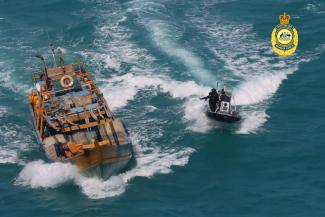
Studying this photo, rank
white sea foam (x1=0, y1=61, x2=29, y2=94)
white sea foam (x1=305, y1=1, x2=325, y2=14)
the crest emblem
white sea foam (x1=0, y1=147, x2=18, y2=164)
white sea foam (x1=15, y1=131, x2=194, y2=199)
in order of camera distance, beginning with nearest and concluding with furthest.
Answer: white sea foam (x1=15, y1=131, x2=194, y2=199) < white sea foam (x1=0, y1=147, x2=18, y2=164) < white sea foam (x1=0, y1=61, x2=29, y2=94) < the crest emblem < white sea foam (x1=305, y1=1, x2=325, y2=14)

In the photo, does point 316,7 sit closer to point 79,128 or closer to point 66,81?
point 66,81

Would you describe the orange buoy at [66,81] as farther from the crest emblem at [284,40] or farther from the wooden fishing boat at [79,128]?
the crest emblem at [284,40]

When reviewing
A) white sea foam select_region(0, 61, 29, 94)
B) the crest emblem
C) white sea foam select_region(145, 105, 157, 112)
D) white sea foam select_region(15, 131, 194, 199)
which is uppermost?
the crest emblem

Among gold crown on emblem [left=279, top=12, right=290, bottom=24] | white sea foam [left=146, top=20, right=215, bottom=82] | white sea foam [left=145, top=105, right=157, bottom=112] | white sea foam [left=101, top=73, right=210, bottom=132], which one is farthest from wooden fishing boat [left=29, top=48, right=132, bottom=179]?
gold crown on emblem [left=279, top=12, right=290, bottom=24]

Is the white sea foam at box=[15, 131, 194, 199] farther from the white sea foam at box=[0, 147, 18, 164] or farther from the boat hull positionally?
the boat hull

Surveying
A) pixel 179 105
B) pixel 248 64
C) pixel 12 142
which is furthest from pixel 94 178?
pixel 248 64

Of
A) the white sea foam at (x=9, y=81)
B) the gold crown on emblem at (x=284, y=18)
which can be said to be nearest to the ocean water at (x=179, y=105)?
the white sea foam at (x=9, y=81)

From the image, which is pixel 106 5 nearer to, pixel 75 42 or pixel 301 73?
pixel 75 42
